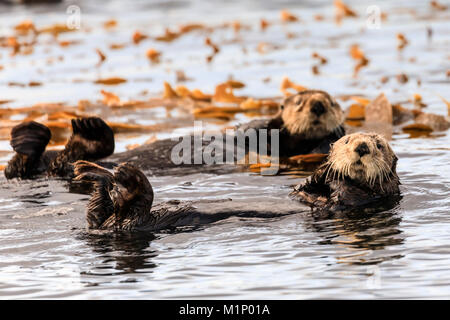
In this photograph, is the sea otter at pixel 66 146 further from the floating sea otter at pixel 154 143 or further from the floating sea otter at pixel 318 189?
the floating sea otter at pixel 318 189

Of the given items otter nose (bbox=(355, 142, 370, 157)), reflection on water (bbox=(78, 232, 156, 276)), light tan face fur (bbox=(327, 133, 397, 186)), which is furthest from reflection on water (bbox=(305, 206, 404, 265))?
reflection on water (bbox=(78, 232, 156, 276))

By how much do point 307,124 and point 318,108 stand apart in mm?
192

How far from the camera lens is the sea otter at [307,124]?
24.5 ft

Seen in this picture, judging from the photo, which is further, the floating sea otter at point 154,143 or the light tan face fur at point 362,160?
the floating sea otter at point 154,143

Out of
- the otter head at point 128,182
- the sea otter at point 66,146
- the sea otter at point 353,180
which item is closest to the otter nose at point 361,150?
the sea otter at point 353,180

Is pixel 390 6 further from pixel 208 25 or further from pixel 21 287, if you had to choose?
pixel 21 287

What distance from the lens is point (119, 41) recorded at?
15742 millimetres

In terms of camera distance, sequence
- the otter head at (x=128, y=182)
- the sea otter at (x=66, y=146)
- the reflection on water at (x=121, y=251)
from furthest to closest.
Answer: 1. the sea otter at (x=66, y=146)
2. the otter head at (x=128, y=182)
3. the reflection on water at (x=121, y=251)

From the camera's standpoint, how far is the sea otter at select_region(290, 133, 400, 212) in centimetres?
561

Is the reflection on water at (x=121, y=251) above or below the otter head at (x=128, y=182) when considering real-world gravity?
below

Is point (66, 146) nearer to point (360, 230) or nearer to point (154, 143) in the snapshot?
point (154, 143)
